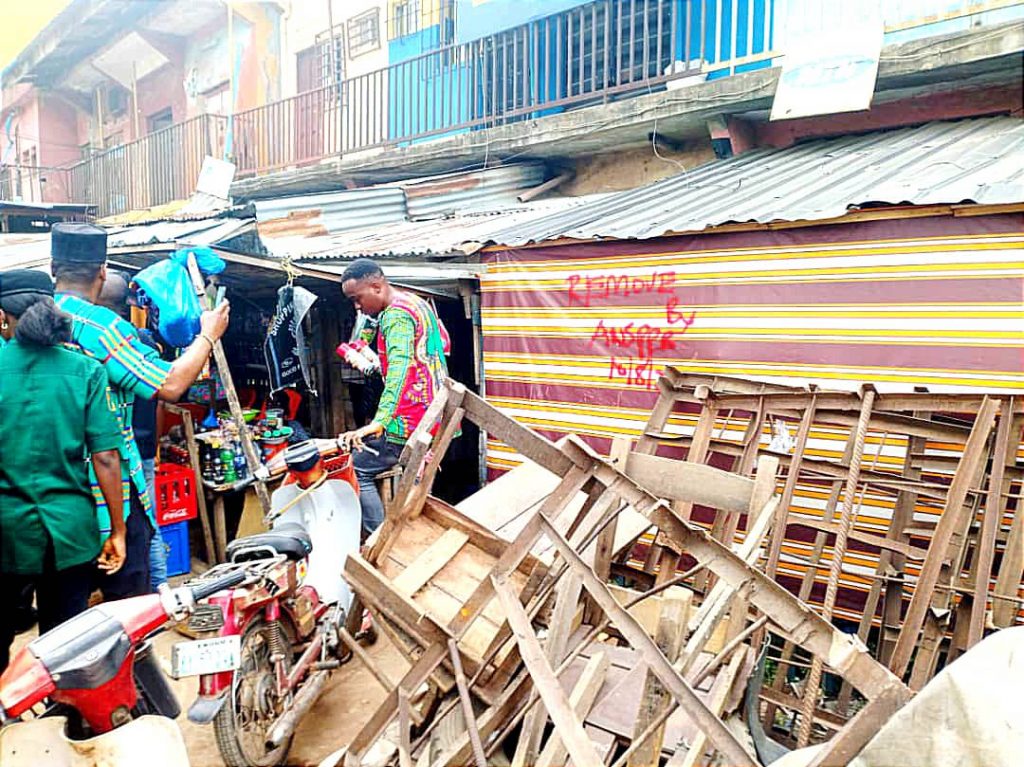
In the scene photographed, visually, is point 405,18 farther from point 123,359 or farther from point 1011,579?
point 1011,579

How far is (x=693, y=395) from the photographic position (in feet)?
Result: 13.5

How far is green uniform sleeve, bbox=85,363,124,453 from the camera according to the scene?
273 centimetres

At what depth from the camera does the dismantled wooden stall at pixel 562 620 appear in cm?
162

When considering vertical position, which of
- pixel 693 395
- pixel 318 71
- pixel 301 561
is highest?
pixel 318 71

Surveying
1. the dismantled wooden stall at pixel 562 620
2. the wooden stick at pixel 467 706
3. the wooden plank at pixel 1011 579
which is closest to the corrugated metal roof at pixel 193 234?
the dismantled wooden stall at pixel 562 620

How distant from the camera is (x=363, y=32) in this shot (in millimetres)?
10797

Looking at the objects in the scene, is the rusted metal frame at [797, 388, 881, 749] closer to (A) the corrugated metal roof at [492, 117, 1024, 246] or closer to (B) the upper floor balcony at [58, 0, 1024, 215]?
(A) the corrugated metal roof at [492, 117, 1024, 246]

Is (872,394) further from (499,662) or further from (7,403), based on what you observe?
(7,403)

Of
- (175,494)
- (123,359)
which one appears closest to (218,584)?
(123,359)

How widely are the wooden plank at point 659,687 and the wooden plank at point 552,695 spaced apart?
0.47 feet

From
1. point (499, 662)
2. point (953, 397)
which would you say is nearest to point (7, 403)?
point (499, 662)

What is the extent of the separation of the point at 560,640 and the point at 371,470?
251cm

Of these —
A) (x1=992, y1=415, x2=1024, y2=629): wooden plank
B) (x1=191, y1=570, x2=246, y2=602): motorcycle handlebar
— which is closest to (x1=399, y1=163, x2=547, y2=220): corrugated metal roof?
(x1=191, y1=570, x2=246, y2=602): motorcycle handlebar

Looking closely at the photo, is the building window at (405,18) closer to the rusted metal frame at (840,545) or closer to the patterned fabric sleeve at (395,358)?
the patterned fabric sleeve at (395,358)
